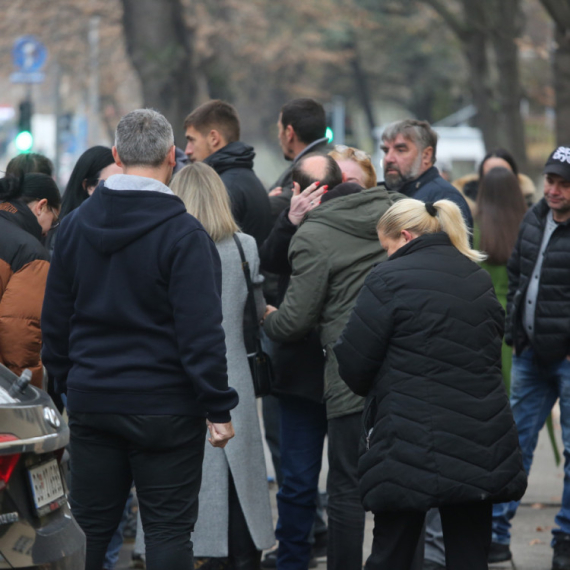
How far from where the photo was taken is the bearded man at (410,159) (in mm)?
5936

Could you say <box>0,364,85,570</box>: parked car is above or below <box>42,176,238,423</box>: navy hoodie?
below

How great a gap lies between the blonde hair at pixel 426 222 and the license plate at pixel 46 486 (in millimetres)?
1576

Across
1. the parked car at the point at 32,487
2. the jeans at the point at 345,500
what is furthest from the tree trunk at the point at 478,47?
the parked car at the point at 32,487

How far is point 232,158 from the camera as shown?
5.85 m

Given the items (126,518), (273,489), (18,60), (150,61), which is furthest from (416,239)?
(18,60)

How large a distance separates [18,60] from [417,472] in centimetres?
1472

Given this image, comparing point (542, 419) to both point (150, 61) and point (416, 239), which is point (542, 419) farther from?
point (150, 61)

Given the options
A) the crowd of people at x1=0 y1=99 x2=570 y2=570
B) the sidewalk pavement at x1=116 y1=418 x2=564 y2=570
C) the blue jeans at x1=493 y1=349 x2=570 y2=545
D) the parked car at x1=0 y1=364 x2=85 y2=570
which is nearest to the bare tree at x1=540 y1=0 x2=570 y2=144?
the sidewalk pavement at x1=116 y1=418 x2=564 y2=570

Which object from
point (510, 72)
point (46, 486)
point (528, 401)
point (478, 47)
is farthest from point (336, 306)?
point (478, 47)

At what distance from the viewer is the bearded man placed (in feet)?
19.5

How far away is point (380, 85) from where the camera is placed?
42938 mm

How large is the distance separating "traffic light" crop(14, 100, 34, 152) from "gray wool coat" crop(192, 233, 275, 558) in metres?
8.57

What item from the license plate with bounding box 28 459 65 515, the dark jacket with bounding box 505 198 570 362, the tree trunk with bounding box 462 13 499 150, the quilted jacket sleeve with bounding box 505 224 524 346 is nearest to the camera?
the license plate with bounding box 28 459 65 515

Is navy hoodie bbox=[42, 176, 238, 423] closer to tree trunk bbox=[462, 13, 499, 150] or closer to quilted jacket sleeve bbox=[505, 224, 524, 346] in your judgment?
quilted jacket sleeve bbox=[505, 224, 524, 346]
